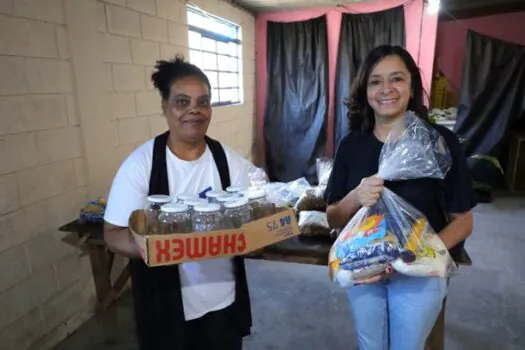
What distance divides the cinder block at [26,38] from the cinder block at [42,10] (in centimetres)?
3

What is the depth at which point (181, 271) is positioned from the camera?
1152mm

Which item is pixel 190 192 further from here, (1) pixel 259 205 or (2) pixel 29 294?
(2) pixel 29 294

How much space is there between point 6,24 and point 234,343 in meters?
1.72

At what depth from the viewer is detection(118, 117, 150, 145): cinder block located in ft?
7.94

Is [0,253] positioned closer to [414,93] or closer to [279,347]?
[279,347]

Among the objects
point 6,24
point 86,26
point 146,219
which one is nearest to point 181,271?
point 146,219

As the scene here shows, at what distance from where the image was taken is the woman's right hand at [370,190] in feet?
3.51

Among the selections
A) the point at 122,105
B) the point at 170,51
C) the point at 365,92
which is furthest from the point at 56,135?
the point at 365,92

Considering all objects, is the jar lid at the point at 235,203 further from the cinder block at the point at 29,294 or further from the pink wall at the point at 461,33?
the pink wall at the point at 461,33

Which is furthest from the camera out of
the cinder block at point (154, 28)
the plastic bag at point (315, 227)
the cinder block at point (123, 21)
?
the cinder block at point (154, 28)

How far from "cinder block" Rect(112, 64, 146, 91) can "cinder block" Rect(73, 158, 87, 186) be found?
573mm

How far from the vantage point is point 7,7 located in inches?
64.1

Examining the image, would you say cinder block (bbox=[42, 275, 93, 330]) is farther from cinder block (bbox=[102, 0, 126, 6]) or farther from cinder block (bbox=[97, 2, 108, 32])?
cinder block (bbox=[102, 0, 126, 6])

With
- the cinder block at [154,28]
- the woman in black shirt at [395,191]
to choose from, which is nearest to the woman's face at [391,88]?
the woman in black shirt at [395,191]
